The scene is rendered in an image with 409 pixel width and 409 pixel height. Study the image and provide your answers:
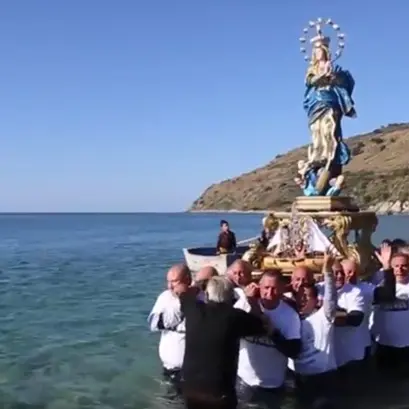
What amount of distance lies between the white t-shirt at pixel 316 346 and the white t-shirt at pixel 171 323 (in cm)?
148


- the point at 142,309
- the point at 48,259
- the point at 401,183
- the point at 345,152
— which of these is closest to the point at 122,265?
the point at 48,259

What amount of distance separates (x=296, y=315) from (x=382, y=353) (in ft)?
11.1

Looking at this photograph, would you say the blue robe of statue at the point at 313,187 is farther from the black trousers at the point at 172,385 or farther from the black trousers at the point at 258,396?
the black trousers at the point at 258,396

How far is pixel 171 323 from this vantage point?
28.5 feet

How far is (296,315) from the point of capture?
7824mm

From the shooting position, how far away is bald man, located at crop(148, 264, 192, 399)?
26.1ft

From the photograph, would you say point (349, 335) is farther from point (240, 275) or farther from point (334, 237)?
point (334, 237)

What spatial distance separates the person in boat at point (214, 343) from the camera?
647 cm

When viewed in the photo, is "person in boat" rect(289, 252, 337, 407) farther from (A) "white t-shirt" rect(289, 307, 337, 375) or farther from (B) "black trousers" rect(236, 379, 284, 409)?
(B) "black trousers" rect(236, 379, 284, 409)

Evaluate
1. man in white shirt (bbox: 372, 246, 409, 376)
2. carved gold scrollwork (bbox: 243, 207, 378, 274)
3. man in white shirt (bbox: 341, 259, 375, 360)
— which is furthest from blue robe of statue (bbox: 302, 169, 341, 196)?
man in white shirt (bbox: 341, 259, 375, 360)

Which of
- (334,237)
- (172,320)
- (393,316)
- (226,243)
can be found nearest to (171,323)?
(172,320)

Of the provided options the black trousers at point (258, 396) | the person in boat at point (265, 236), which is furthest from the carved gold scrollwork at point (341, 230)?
the black trousers at point (258, 396)

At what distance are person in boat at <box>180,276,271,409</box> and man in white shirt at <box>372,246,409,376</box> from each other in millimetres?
3778

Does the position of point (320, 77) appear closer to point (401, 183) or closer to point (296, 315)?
point (296, 315)
